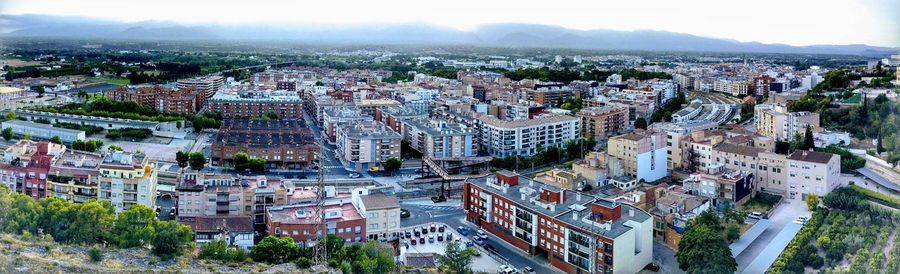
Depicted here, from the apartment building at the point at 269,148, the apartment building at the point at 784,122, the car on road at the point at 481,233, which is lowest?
the car on road at the point at 481,233

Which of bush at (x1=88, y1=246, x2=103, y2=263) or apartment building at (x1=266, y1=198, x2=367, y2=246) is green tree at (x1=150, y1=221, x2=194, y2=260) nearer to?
bush at (x1=88, y1=246, x2=103, y2=263)

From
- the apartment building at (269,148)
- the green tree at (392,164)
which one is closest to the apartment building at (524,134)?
Result: the green tree at (392,164)

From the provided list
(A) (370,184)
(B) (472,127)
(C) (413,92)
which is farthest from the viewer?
(C) (413,92)

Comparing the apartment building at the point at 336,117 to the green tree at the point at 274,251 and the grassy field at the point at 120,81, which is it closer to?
the green tree at the point at 274,251

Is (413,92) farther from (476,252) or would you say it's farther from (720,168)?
(476,252)

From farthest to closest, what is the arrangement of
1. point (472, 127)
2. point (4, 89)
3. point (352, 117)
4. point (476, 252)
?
point (4, 89), point (352, 117), point (472, 127), point (476, 252)

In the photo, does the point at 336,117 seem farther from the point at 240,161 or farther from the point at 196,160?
the point at 196,160

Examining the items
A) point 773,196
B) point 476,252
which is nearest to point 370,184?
point 476,252
